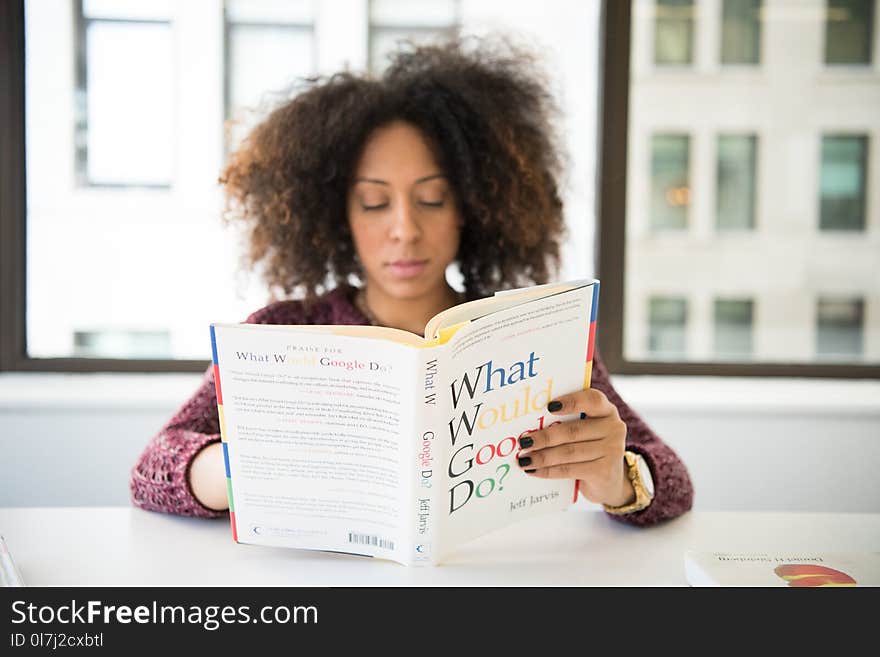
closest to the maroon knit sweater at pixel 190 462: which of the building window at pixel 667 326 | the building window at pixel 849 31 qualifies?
the building window at pixel 667 326

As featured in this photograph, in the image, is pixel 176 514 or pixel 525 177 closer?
pixel 176 514

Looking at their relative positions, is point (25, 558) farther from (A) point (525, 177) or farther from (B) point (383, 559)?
(A) point (525, 177)

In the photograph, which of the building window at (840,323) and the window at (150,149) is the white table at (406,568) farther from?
the building window at (840,323)

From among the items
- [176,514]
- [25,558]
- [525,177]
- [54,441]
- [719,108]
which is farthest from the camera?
[719,108]

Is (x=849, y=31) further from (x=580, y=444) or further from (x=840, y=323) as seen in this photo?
(x=580, y=444)

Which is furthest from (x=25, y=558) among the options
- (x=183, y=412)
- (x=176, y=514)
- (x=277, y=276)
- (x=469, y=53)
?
(x=469, y=53)

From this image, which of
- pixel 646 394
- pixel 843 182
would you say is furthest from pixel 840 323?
pixel 646 394

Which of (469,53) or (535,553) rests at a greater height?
(469,53)

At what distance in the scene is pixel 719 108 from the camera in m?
2.36

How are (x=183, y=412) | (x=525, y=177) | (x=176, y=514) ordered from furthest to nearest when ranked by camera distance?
(x=525, y=177), (x=183, y=412), (x=176, y=514)

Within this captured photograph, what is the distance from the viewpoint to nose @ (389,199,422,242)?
1.28 metres

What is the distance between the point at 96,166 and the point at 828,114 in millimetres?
2224

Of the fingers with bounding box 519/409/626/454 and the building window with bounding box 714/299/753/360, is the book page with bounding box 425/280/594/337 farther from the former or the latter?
the building window with bounding box 714/299/753/360

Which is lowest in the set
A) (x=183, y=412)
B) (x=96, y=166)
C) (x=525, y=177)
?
(x=183, y=412)
